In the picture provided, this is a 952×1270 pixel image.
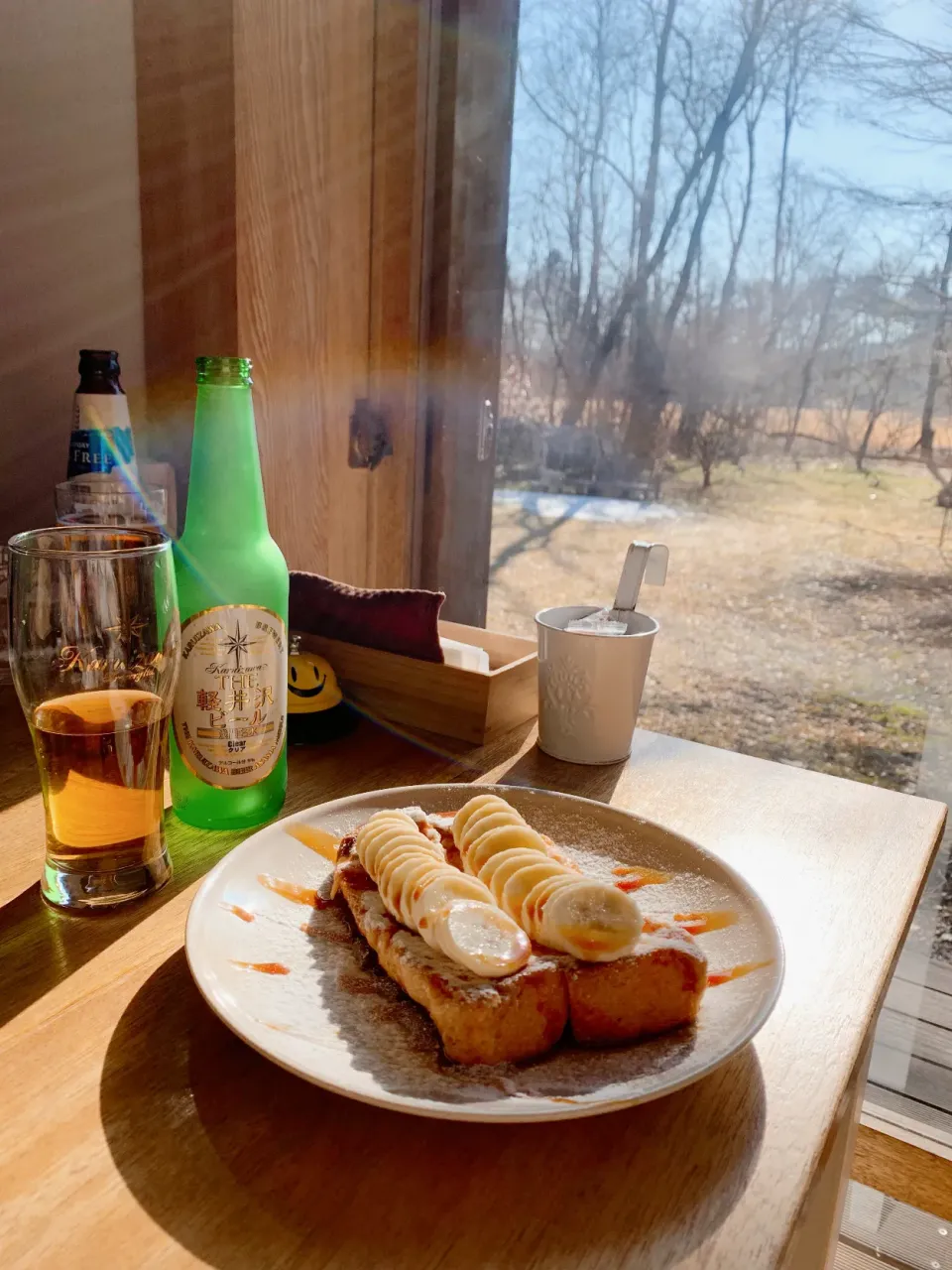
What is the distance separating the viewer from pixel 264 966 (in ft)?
1.91

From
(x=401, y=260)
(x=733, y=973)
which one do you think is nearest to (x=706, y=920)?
(x=733, y=973)

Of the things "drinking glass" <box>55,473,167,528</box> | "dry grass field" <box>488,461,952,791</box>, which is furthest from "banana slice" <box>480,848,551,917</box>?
"dry grass field" <box>488,461,952,791</box>

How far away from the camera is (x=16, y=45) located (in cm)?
111

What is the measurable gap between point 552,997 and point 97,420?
0.82 meters

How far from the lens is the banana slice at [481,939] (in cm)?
52

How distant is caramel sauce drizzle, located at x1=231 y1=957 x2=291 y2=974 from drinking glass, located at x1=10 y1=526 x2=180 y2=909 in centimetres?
16

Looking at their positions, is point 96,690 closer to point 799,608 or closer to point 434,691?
point 434,691

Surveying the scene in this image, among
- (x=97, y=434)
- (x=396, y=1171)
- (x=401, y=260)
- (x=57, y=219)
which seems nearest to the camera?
(x=396, y=1171)

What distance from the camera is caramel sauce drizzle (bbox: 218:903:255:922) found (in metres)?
0.62

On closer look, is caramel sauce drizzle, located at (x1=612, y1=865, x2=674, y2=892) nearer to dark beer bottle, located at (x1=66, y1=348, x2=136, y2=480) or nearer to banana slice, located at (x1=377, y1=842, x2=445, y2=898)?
banana slice, located at (x1=377, y1=842, x2=445, y2=898)

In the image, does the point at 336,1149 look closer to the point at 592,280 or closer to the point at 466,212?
the point at 592,280

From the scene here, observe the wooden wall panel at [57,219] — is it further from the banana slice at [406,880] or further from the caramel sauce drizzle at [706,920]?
the caramel sauce drizzle at [706,920]

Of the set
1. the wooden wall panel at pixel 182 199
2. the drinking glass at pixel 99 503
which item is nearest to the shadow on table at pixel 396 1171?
the drinking glass at pixel 99 503

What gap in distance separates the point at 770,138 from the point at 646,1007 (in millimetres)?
1283
